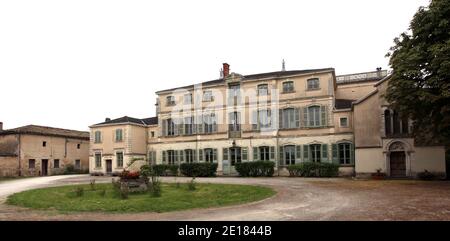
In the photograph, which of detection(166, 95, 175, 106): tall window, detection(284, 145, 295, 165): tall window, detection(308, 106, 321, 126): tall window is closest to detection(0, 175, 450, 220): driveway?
detection(308, 106, 321, 126): tall window

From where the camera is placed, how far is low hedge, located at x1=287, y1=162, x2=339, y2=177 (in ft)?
96.0

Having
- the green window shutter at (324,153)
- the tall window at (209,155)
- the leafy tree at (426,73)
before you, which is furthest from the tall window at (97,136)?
the leafy tree at (426,73)

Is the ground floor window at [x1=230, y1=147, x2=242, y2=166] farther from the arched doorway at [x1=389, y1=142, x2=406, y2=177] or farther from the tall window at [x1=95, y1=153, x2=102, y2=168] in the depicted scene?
the tall window at [x1=95, y1=153, x2=102, y2=168]

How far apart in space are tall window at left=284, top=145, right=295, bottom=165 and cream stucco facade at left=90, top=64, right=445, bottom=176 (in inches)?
3.3

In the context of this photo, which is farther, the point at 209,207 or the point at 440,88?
the point at 440,88

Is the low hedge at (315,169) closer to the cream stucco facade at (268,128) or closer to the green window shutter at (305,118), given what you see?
the cream stucco facade at (268,128)

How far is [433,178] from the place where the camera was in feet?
82.4

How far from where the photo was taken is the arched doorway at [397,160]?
2652cm

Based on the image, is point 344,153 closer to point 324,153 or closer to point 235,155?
point 324,153

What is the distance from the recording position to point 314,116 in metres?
31.8
